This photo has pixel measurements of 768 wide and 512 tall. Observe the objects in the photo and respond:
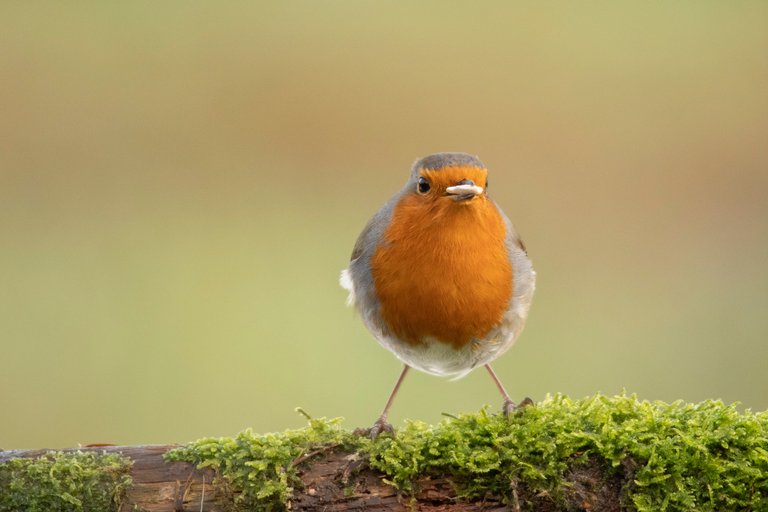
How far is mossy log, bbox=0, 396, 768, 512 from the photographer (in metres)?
3.02

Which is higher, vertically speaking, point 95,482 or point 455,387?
point 455,387

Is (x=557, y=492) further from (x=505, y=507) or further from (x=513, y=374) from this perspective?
(x=513, y=374)

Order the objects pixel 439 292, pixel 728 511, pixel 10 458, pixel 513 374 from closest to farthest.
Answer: pixel 728 511 < pixel 10 458 < pixel 439 292 < pixel 513 374

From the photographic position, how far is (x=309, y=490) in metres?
3.13

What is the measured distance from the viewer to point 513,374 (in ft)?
19.9

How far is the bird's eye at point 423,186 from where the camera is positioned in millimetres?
3719

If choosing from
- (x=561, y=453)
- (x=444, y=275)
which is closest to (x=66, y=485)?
(x=444, y=275)

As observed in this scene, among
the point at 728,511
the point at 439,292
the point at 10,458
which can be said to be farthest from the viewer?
the point at 439,292

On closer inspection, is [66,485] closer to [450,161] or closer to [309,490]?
[309,490]

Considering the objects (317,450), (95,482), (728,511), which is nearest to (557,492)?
(728,511)

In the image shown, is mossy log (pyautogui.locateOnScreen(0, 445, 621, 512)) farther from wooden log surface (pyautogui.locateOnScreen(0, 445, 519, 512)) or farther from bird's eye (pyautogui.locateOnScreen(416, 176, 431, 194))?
bird's eye (pyautogui.locateOnScreen(416, 176, 431, 194))

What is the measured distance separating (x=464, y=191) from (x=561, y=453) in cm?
102

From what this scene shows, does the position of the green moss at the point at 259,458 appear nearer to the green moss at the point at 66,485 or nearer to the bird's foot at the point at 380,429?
the bird's foot at the point at 380,429

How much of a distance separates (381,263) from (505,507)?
45.0 inches
